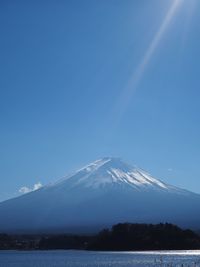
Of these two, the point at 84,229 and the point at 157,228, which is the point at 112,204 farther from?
the point at 157,228

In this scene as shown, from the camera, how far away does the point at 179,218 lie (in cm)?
15612

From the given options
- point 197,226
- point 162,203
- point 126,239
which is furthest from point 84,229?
point 126,239

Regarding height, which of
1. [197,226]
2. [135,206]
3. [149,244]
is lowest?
[149,244]

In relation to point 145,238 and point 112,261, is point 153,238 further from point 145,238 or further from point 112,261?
point 112,261

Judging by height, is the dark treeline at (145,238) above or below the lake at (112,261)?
above

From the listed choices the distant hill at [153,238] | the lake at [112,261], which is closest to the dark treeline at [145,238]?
the distant hill at [153,238]

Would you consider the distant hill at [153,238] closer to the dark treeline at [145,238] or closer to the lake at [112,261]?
the dark treeline at [145,238]

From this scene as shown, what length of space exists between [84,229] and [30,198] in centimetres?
5532

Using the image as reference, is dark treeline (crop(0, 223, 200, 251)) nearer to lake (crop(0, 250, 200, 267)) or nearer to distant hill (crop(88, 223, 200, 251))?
distant hill (crop(88, 223, 200, 251))

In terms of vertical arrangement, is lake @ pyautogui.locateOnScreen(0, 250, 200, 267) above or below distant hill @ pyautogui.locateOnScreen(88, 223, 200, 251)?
below

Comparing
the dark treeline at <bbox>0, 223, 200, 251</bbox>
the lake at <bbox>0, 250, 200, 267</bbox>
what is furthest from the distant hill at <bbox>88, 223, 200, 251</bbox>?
the lake at <bbox>0, 250, 200, 267</bbox>

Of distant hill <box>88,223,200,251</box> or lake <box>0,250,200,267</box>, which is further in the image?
distant hill <box>88,223,200,251</box>

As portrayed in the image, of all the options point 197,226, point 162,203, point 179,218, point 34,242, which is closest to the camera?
point 34,242

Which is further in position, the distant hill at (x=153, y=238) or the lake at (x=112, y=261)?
the distant hill at (x=153, y=238)
